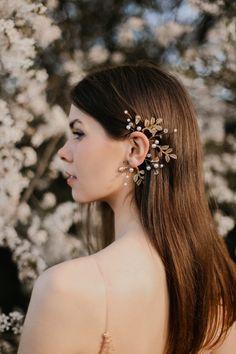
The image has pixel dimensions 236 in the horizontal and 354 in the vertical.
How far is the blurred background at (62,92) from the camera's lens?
2389 millimetres

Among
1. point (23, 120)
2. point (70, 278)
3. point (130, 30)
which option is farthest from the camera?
point (130, 30)

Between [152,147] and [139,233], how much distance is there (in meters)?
0.19

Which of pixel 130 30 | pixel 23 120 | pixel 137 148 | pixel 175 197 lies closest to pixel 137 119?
pixel 137 148

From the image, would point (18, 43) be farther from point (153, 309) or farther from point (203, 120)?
point (153, 309)

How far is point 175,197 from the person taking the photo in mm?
1301

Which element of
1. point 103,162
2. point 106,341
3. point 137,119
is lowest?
point 106,341

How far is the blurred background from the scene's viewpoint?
94.0 inches

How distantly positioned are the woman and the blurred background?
1.11 m

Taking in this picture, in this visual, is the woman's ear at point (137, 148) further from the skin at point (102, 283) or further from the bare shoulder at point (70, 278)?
the bare shoulder at point (70, 278)

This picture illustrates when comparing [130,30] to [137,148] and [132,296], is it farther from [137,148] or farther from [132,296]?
[132,296]

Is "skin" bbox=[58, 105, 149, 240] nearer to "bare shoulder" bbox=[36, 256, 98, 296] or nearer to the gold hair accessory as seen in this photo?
the gold hair accessory

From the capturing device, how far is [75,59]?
2.51 metres

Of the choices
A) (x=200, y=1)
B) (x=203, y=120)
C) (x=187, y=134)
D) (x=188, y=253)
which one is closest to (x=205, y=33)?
(x=200, y=1)

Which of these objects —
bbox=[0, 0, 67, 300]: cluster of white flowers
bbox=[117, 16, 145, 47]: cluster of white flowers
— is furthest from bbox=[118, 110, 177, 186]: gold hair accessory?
bbox=[117, 16, 145, 47]: cluster of white flowers
